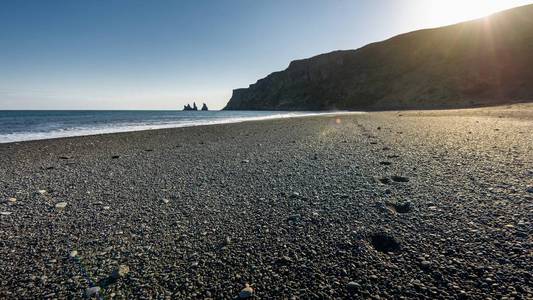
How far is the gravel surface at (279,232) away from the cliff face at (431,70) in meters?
59.3

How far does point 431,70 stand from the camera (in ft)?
237

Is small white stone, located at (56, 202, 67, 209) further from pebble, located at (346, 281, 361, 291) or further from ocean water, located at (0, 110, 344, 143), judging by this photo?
ocean water, located at (0, 110, 344, 143)

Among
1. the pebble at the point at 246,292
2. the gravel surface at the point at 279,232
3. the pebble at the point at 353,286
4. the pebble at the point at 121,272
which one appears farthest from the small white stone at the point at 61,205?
the pebble at the point at 353,286

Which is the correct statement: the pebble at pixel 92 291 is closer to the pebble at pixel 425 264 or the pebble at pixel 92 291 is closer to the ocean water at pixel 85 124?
the pebble at pixel 425 264

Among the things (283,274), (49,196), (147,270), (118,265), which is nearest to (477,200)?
(283,274)

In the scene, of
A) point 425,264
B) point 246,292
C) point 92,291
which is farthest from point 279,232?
point 92,291

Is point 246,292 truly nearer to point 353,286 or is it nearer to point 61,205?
point 353,286

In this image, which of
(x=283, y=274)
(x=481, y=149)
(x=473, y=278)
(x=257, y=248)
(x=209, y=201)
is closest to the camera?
(x=473, y=278)

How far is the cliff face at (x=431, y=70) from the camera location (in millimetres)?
58312

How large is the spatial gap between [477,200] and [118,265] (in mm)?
5225

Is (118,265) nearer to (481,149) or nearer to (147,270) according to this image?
(147,270)

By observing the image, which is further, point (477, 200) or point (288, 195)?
point (288, 195)

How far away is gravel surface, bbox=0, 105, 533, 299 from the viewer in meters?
2.46

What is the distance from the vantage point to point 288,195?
489 cm
